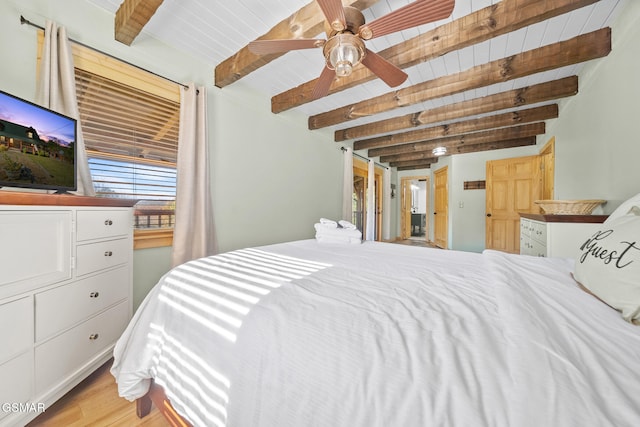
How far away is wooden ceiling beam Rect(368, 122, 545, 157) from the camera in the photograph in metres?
3.76

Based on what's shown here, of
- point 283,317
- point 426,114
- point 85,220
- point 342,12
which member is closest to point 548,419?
point 283,317

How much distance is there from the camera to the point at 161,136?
212 centimetres

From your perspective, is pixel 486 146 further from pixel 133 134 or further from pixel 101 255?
pixel 101 255

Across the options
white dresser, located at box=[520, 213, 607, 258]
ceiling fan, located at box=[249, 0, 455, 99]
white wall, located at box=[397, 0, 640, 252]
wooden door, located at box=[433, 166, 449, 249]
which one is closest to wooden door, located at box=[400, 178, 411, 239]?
wooden door, located at box=[433, 166, 449, 249]

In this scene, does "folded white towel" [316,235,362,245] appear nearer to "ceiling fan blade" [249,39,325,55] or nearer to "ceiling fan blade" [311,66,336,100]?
"ceiling fan blade" [311,66,336,100]

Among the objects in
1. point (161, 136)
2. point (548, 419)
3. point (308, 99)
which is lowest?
point (548, 419)

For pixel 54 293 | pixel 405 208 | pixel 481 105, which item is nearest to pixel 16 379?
pixel 54 293

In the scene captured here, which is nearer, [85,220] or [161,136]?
[85,220]

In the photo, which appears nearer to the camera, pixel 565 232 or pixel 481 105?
pixel 565 232

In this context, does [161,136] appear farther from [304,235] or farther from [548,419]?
[548,419]

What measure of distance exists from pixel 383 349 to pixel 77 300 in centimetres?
158

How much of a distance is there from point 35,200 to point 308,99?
2.28 meters

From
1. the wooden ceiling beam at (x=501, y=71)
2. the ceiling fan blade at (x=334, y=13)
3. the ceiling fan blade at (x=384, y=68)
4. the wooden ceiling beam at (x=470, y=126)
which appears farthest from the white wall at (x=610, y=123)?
the ceiling fan blade at (x=334, y=13)

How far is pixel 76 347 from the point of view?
1218 millimetres
